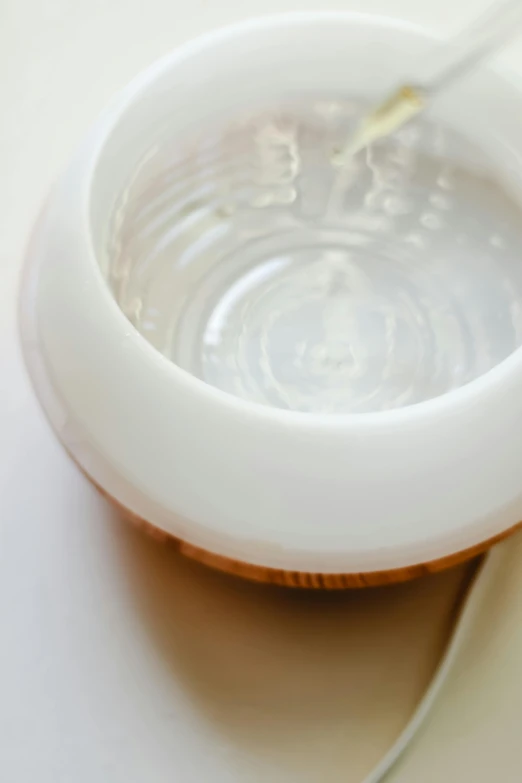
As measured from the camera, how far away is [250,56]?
349mm

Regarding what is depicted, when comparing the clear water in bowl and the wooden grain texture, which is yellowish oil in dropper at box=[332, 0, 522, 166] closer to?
the clear water in bowl

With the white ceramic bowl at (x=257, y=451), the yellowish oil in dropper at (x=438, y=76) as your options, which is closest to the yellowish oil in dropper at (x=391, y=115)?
the yellowish oil in dropper at (x=438, y=76)

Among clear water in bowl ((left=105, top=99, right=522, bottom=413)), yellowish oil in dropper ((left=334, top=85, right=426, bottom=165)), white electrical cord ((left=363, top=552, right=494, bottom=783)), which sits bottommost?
white electrical cord ((left=363, top=552, right=494, bottom=783))

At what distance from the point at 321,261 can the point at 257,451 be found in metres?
0.19

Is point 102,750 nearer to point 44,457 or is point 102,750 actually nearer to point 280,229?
point 44,457

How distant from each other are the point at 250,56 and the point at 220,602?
0.23m

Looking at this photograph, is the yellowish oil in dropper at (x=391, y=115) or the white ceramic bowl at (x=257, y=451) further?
the yellowish oil in dropper at (x=391, y=115)

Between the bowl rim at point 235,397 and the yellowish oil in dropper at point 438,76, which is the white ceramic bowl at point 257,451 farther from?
the yellowish oil in dropper at point 438,76

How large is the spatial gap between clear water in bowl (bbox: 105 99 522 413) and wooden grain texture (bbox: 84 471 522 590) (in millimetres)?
93

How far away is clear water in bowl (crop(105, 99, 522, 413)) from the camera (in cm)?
36

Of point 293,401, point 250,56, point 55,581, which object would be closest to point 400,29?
point 250,56

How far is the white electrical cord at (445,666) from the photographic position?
0.91 ft

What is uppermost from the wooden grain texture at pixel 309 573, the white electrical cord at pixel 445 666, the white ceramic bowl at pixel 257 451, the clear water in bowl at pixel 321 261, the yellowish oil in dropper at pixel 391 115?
the yellowish oil in dropper at pixel 391 115

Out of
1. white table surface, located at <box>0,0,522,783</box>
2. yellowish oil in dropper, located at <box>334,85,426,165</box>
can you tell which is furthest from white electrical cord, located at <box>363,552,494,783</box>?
yellowish oil in dropper, located at <box>334,85,426,165</box>
